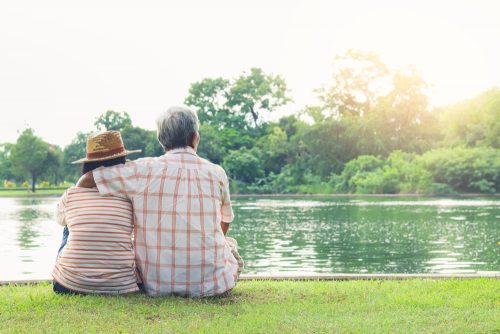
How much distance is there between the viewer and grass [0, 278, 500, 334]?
11.5ft

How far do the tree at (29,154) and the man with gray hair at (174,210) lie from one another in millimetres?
51447

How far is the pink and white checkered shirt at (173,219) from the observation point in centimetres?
410

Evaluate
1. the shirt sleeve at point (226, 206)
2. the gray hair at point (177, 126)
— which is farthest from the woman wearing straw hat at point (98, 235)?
the shirt sleeve at point (226, 206)

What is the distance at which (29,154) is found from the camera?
53.5 metres

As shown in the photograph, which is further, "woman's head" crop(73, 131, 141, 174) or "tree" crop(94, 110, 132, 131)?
"tree" crop(94, 110, 132, 131)

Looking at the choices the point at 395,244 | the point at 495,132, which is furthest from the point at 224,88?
the point at 395,244

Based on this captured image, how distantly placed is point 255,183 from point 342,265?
1438 inches

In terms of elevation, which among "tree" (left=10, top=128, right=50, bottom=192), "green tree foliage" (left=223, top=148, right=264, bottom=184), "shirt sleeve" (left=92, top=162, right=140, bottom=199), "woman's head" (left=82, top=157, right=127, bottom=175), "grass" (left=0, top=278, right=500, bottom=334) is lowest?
"grass" (left=0, top=278, right=500, bottom=334)

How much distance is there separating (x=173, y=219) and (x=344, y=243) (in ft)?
33.3

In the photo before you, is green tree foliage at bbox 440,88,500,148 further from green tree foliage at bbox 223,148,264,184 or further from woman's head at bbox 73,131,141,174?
woman's head at bbox 73,131,141,174

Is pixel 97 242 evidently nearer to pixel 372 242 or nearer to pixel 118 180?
pixel 118 180

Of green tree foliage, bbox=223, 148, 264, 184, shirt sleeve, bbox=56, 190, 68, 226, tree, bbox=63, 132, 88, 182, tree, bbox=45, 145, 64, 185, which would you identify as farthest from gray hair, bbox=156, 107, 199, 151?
tree, bbox=63, 132, 88, 182

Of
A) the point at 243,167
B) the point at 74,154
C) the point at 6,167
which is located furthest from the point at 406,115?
the point at 6,167

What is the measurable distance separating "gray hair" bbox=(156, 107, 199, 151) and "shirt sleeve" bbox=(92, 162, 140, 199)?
0.26 meters
